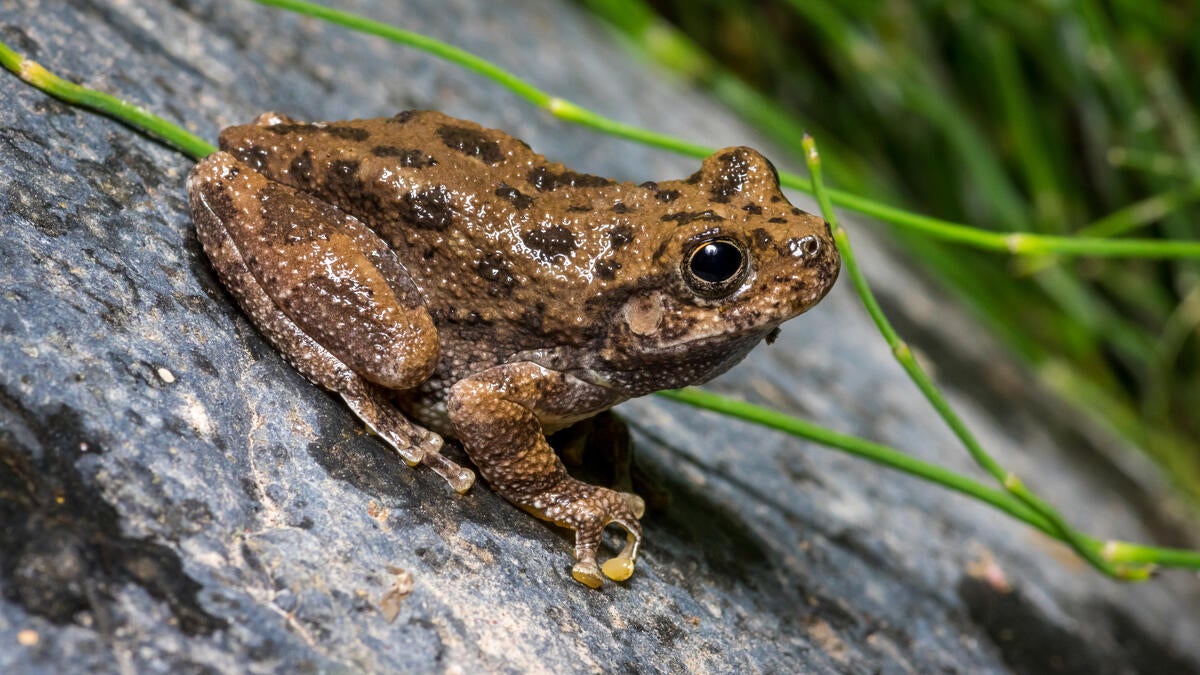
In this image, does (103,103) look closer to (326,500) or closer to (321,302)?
(321,302)

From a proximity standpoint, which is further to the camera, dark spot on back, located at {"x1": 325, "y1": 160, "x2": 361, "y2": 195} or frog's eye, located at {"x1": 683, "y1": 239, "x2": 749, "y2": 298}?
dark spot on back, located at {"x1": 325, "y1": 160, "x2": 361, "y2": 195}

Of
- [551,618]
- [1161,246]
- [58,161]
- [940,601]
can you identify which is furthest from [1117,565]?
[58,161]

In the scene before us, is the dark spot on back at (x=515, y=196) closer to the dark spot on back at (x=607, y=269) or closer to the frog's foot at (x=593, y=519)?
the dark spot on back at (x=607, y=269)

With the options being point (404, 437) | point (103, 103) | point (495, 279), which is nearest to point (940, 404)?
point (495, 279)

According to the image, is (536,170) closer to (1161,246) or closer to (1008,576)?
(1161,246)

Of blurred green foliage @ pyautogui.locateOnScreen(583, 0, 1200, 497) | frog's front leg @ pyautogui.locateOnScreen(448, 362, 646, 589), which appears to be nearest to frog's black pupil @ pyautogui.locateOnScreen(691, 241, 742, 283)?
frog's front leg @ pyautogui.locateOnScreen(448, 362, 646, 589)

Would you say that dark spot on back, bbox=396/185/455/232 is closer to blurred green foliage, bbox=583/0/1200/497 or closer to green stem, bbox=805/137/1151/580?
green stem, bbox=805/137/1151/580
